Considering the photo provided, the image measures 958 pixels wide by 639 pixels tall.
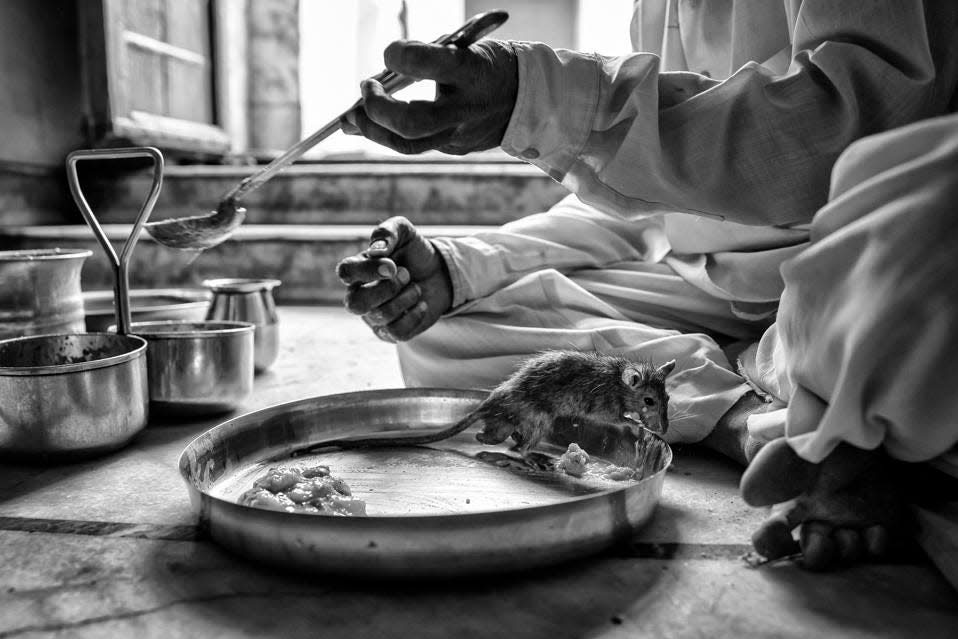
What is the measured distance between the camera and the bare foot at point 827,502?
1025 mm

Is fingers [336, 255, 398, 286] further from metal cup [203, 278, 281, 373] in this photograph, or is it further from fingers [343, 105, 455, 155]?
metal cup [203, 278, 281, 373]

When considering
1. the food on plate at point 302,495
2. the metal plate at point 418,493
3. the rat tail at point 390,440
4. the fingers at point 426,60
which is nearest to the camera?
the metal plate at point 418,493

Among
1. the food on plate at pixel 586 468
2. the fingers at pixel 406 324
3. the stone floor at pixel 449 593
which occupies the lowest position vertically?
the stone floor at pixel 449 593

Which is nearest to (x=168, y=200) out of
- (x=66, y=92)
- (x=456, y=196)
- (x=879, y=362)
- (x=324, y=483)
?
(x=66, y=92)

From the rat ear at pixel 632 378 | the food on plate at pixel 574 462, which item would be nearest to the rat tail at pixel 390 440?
the food on plate at pixel 574 462

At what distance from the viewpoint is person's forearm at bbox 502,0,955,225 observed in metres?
1.14

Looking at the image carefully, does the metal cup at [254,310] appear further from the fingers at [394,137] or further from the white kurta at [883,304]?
the white kurta at [883,304]

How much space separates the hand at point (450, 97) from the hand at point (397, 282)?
1.50 feet

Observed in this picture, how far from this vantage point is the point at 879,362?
2.90ft

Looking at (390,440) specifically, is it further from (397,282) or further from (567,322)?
(567,322)

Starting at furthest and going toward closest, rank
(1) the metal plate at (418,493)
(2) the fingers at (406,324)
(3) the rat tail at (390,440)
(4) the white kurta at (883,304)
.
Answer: (2) the fingers at (406,324) → (3) the rat tail at (390,440) → (1) the metal plate at (418,493) → (4) the white kurta at (883,304)

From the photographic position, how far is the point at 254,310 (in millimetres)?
2266

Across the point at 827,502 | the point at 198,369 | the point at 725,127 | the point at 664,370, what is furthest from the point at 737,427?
the point at 198,369

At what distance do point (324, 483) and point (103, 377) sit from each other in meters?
0.56
